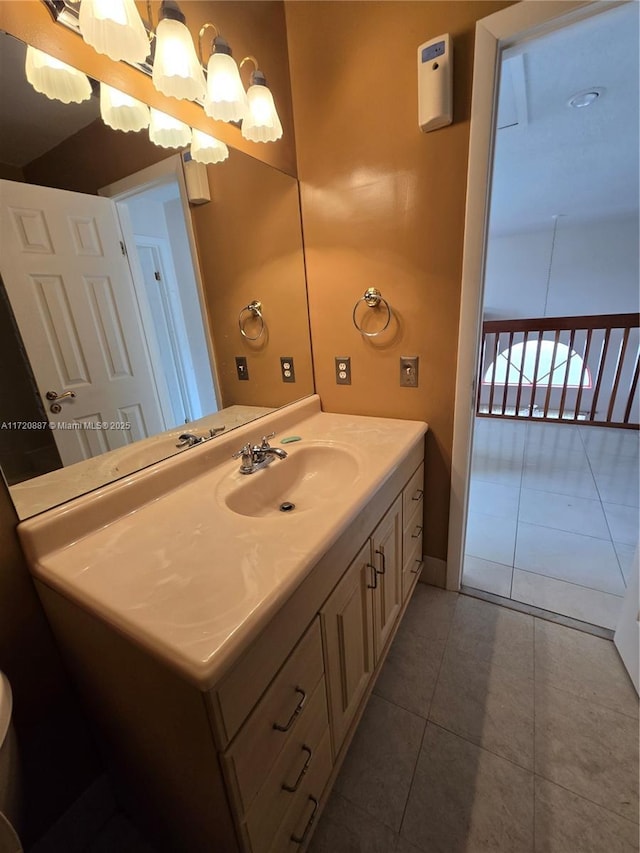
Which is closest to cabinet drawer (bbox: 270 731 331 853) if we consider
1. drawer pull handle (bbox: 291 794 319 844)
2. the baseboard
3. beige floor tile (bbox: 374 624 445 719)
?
drawer pull handle (bbox: 291 794 319 844)

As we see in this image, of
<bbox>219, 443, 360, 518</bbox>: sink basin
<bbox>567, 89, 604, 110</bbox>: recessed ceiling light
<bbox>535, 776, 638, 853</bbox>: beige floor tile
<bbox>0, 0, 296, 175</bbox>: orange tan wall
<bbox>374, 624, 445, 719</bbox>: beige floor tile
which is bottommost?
<bbox>535, 776, 638, 853</bbox>: beige floor tile

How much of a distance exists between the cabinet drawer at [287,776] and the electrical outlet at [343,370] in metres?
1.16

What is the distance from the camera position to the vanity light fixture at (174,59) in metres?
0.86

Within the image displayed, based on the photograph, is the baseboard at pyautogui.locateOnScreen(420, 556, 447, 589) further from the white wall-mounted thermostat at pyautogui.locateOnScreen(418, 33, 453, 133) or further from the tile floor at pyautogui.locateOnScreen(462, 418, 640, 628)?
the white wall-mounted thermostat at pyautogui.locateOnScreen(418, 33, 453, 133)

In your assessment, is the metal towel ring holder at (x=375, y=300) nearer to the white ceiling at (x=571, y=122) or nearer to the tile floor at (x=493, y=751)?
the white ceiling at (x=571, y=122)

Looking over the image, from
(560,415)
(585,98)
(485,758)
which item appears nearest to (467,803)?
(485,758)

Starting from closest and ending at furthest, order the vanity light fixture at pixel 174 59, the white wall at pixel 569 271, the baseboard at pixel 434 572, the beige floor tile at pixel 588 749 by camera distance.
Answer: the vanity light fixture at pixel 174 59, the beige floor tile at pixel 588 749, the baseboard at pixel 434 572, the white wall at pixel 569 271

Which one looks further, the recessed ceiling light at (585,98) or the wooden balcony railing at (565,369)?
the wooden balcony railing at (565,369)

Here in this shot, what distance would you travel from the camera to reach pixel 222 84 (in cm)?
104

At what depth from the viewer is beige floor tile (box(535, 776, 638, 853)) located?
879mm

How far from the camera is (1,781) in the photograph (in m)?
0.54

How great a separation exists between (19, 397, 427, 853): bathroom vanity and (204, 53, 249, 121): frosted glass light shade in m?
1.05

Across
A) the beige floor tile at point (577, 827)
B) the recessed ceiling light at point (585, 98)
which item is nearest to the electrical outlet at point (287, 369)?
the beige floor tile at point (577, 827)

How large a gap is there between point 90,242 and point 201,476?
696 mm
